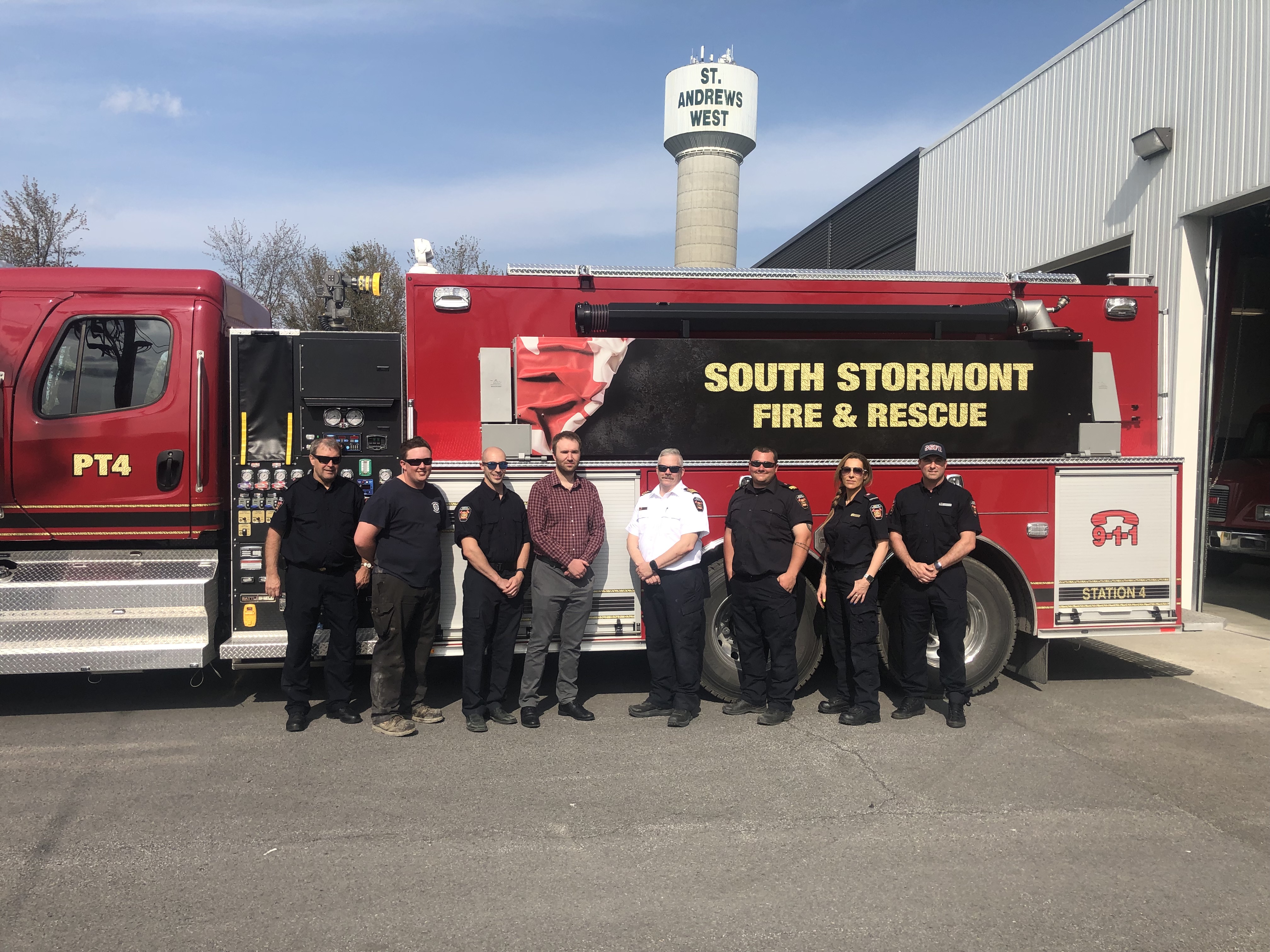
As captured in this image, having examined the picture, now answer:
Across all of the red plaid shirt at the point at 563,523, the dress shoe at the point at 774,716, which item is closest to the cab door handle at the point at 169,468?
the red plaid shirt at the point at 563,523

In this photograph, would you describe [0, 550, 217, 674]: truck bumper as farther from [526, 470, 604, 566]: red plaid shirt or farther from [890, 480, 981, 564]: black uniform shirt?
[890, 480, 981, 564]: black uniform shirt

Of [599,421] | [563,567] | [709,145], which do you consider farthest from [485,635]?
[709,145]

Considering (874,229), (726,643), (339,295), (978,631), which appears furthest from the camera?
(874,229)

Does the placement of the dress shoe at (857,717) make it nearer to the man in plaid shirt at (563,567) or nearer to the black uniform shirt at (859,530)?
the black uniform shirt at (859,530)

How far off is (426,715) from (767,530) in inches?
98.2

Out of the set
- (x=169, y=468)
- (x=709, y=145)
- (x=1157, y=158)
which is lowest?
(x=169, y=468)

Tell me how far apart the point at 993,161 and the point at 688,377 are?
30.9ft

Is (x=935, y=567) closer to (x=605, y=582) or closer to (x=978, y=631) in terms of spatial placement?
(x=978, y=631)

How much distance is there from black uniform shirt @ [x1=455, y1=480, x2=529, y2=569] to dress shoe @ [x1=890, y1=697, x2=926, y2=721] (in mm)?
2682

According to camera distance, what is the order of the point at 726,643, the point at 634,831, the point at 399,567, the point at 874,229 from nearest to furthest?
the point at 634,831, the point at 399,567, the point at 726,643, the point at 874,229

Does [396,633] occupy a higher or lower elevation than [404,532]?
lower

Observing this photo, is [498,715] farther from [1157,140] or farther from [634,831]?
[1157,140]

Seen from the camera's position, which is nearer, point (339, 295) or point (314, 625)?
point (314, 625)

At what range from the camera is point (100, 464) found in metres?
5.72
